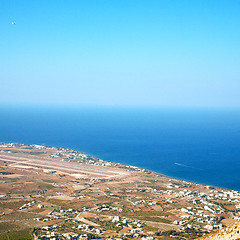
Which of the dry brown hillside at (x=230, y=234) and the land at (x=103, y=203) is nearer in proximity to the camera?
the dry brown hillside at (x=230, y=234)

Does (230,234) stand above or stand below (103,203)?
above

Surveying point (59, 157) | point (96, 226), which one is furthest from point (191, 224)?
point (59, 157)

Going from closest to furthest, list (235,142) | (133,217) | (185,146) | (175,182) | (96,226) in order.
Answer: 1. (96,226)
2. (133,217)
3. (175,182)
4. (185,146)
5. (235,142)

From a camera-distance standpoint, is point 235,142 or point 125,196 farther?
point 235,142

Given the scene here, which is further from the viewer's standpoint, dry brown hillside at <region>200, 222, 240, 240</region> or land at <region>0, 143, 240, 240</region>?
land at <region>0, 143, 240, 240</region>

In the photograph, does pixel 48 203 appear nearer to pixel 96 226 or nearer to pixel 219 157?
pixel 96 226

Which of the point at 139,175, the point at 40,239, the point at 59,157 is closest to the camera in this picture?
the point at 40,239

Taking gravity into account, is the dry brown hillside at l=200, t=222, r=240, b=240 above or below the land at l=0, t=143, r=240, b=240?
above

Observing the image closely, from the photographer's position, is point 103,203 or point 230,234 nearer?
point 230,234
